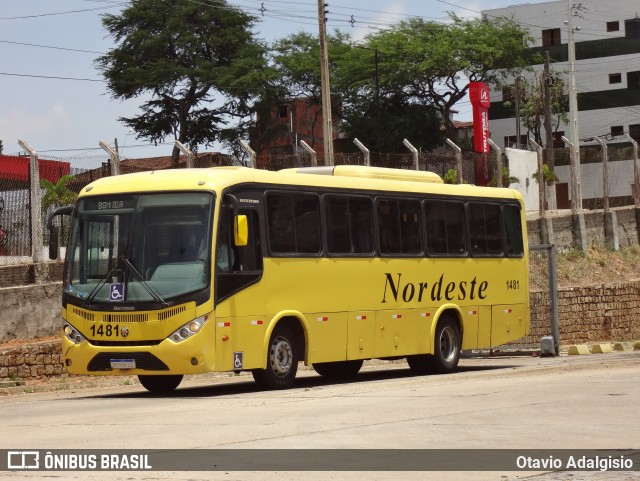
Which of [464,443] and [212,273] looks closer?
[464,443]

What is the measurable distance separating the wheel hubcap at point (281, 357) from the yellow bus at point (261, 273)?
3 cm

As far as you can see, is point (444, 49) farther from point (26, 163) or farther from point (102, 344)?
point (102, 344)

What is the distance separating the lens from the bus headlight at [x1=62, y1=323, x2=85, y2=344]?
18375 millimetres

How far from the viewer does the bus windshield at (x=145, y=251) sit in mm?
17938

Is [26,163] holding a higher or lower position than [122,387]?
higher

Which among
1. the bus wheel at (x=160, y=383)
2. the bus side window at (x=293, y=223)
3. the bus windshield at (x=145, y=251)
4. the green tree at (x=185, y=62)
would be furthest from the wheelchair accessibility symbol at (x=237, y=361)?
the green tree at (x=185, y=62)

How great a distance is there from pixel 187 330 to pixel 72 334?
179 cm

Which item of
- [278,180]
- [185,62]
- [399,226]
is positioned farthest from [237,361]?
[185,62]

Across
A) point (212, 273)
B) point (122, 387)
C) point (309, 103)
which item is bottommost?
point (122, 387)

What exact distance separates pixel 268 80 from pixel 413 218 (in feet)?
238

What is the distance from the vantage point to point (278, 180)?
19.6 meters

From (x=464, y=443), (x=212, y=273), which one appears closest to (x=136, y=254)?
(x=212, y=273)

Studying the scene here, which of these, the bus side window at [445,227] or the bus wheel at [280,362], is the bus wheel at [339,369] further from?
the bus wheel at [280,362]

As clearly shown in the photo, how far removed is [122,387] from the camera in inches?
891
